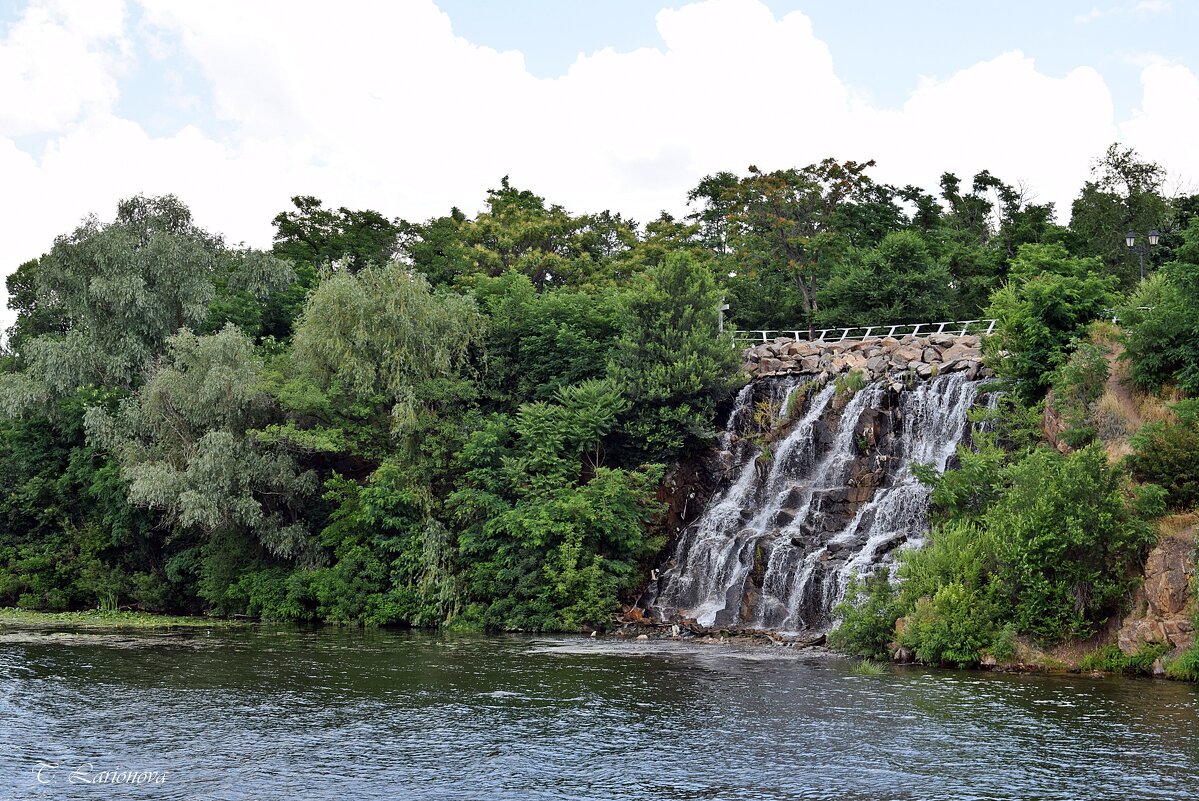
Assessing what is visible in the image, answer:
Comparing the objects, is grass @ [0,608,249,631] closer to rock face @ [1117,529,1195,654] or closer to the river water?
the river water

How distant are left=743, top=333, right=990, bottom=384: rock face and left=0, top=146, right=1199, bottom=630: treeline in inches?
107

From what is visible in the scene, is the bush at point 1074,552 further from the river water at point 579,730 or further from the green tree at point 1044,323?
the green tree at point 1044,323

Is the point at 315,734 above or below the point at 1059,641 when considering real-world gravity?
below

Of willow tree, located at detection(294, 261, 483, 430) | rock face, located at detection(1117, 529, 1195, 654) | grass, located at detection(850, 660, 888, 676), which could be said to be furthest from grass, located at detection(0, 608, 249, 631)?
rock face, located at detection(1117, 529, 1195, 654)

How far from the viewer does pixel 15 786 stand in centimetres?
1823

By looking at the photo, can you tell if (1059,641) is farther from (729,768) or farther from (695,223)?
(695,223)

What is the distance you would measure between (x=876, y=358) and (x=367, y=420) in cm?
1953

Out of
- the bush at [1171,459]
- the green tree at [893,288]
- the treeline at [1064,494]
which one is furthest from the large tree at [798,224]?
the bush at [1171,459]

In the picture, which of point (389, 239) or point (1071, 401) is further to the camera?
point (389, 239)

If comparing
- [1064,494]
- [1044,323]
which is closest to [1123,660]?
[1064,494]

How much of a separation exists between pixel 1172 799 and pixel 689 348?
29.5 meters

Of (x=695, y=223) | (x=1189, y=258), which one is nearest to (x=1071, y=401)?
(x=1189, y=258)

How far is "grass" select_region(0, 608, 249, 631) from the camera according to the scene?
42000mm

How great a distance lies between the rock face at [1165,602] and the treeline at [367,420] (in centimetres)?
602
